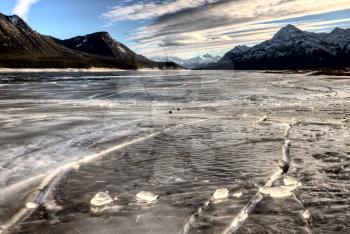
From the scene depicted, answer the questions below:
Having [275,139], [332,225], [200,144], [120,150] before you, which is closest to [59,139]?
[120,150]

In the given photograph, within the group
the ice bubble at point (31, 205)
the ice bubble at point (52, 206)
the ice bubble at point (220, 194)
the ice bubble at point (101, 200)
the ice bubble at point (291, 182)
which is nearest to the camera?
the ice bubble at point (52, 206)

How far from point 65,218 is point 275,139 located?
337 inches

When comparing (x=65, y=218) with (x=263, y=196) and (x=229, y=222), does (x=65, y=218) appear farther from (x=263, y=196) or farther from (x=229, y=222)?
(x=263, y=196)

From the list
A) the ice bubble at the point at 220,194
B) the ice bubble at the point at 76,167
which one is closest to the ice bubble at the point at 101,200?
the ice bubble at the point at 220,194

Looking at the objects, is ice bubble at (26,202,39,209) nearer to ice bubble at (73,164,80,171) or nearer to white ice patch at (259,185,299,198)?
ice bubble at (73,164,80,171)

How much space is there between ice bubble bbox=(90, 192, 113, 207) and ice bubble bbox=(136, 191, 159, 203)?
1.77ft

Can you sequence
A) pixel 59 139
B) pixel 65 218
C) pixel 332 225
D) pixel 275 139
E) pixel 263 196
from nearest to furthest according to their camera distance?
pixel 332 225 < pixel 65 218 < pixel 263 196 < pixel 275 139 < pixel 59 139

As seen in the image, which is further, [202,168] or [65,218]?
[202,168]

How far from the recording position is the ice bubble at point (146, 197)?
26.9 feet

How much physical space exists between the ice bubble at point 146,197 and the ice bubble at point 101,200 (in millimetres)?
540

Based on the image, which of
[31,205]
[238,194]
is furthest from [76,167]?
[238,194]

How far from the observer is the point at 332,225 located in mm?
6676

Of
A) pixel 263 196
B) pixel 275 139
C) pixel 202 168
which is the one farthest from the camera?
pixel 275 139

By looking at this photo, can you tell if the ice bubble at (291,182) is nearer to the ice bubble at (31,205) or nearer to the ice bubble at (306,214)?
the ice bubble at (306,214)
